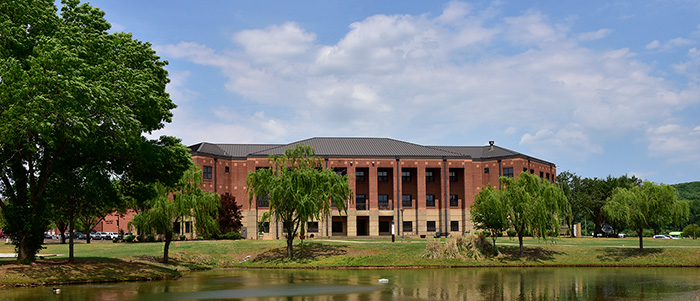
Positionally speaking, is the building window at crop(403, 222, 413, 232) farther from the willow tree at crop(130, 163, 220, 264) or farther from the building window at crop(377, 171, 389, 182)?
the willow tree at crop(130, 163, 220, 264)

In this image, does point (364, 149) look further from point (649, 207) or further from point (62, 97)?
point (62, 97)

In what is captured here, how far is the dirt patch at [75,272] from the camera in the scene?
2945 centimetres

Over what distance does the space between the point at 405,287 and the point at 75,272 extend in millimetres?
16953

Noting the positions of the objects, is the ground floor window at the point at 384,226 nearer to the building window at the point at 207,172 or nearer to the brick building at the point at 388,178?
the brick building at the point at 388,178

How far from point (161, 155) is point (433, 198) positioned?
55.9m

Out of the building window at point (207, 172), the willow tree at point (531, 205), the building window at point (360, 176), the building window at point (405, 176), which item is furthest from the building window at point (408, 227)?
the willow tree at point (531, 205)

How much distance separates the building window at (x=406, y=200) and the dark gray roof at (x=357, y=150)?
6448 millimetres

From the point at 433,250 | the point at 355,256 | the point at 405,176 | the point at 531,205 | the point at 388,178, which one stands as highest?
the point at 405,176

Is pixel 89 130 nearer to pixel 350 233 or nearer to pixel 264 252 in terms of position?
pixel 264 252

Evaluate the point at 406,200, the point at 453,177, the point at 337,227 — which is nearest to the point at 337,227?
the point at 337,227

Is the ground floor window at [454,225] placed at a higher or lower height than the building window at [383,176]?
lower

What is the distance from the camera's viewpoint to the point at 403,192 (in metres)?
84.8

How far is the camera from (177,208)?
4206 centimetres

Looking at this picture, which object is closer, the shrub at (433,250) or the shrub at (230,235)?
the shrub at (433,250)
